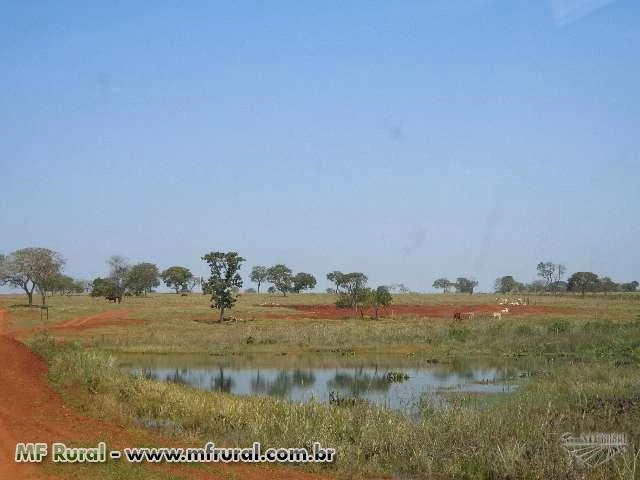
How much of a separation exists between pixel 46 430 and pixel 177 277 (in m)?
128

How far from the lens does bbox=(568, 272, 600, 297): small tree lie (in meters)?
143

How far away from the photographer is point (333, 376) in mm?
34750

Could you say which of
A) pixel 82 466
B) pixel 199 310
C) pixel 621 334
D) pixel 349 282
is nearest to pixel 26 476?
pixel 82 466

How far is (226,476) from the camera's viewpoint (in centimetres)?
1308

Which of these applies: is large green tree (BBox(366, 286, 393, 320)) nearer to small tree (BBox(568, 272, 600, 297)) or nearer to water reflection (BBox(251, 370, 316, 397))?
water reflection (BBox(251, 370, 316, 397))

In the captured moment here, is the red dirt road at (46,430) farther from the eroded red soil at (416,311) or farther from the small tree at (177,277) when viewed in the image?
the small tree at (177,277)

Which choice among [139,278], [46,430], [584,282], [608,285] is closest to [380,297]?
[46,430]

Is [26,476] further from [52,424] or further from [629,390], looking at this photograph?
[629,390]

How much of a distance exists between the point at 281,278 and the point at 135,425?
12356cm

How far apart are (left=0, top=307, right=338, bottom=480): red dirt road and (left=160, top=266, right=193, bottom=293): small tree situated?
119047 mm

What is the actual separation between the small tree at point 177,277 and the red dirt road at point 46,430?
119047 mm

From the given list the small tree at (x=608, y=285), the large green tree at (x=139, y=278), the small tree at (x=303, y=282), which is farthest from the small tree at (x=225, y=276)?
the small tree at (x=608, y=285)

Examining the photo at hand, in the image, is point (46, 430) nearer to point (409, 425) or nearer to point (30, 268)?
point (409, 425)

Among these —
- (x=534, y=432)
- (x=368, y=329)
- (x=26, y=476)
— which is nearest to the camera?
(x=26, y=476)
